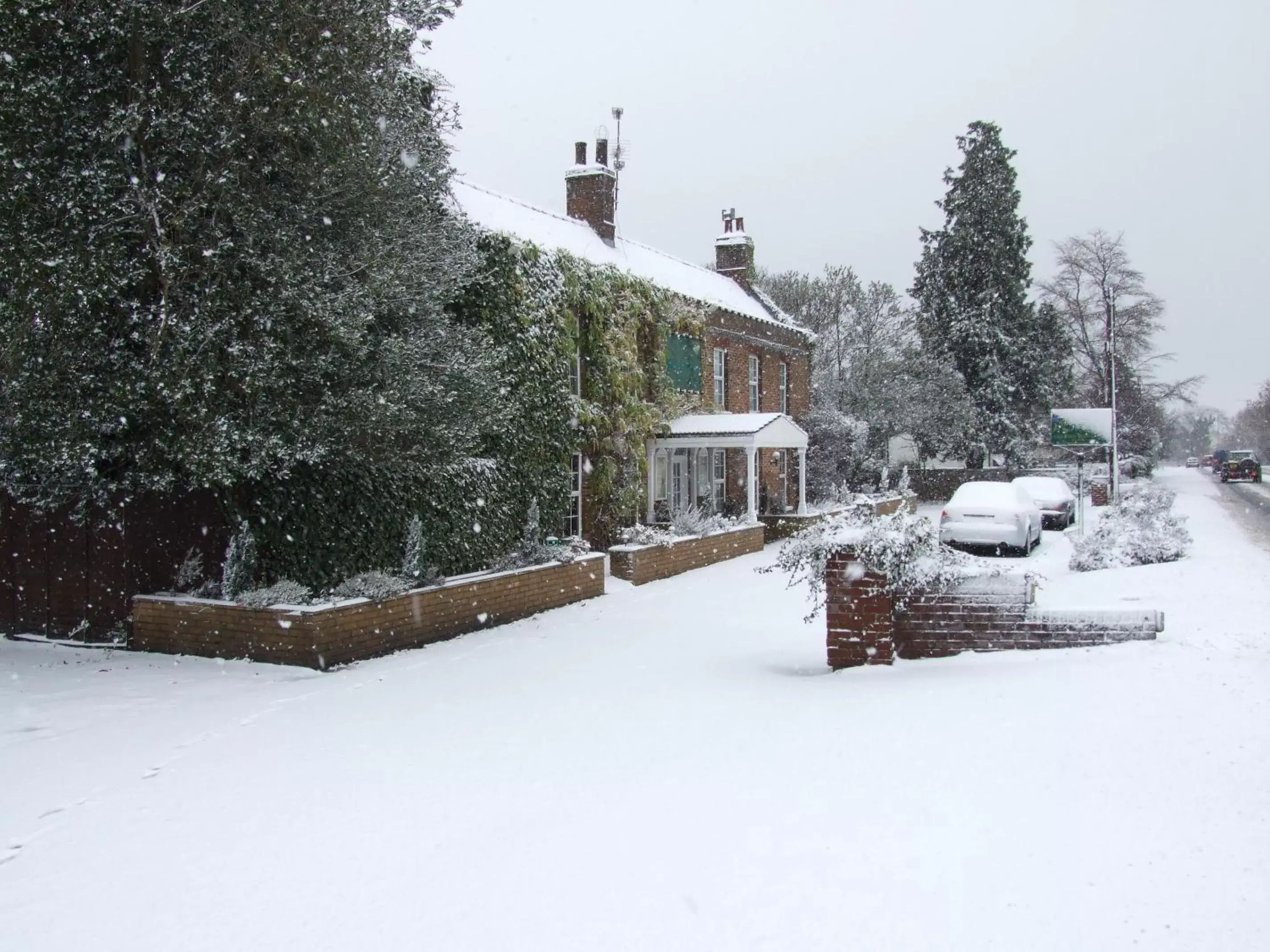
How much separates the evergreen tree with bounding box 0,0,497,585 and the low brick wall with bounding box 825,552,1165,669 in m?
5.02

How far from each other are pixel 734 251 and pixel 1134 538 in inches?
830

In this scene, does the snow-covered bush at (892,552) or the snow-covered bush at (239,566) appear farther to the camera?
the snow-covered bush at (239,566)

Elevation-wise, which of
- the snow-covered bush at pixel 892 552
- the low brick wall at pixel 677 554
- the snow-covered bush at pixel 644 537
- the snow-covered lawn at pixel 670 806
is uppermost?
the snow-covered bush at pixel 892 552

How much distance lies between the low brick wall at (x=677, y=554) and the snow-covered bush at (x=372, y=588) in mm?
6058

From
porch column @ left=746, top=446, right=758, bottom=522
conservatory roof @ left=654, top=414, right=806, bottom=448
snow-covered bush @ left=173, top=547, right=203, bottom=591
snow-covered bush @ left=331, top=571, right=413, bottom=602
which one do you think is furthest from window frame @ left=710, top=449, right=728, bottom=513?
snow-covered bush @ left=173, top=547, right=203, bottom=591

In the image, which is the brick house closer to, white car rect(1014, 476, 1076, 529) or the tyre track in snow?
white car rect(1014, 476, 1076, 529)

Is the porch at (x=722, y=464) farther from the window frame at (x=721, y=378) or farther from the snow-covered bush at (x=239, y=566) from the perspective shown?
the snow-covered bush at (x=239, y=566)

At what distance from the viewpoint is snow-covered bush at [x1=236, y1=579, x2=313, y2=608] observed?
1005cm

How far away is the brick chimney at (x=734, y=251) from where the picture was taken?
104 feet

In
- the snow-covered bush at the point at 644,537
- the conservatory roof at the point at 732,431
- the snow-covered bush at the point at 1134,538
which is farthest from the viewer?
the conservatory roof at the point at 732,431

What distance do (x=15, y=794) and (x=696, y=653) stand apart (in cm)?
630

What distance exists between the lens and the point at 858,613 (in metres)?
8.29

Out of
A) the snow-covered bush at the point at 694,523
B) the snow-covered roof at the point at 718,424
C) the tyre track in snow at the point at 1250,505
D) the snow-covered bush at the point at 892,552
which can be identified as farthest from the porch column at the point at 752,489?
the snow-covered bush at the point at 892,552

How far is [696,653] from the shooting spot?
33.5 ft
